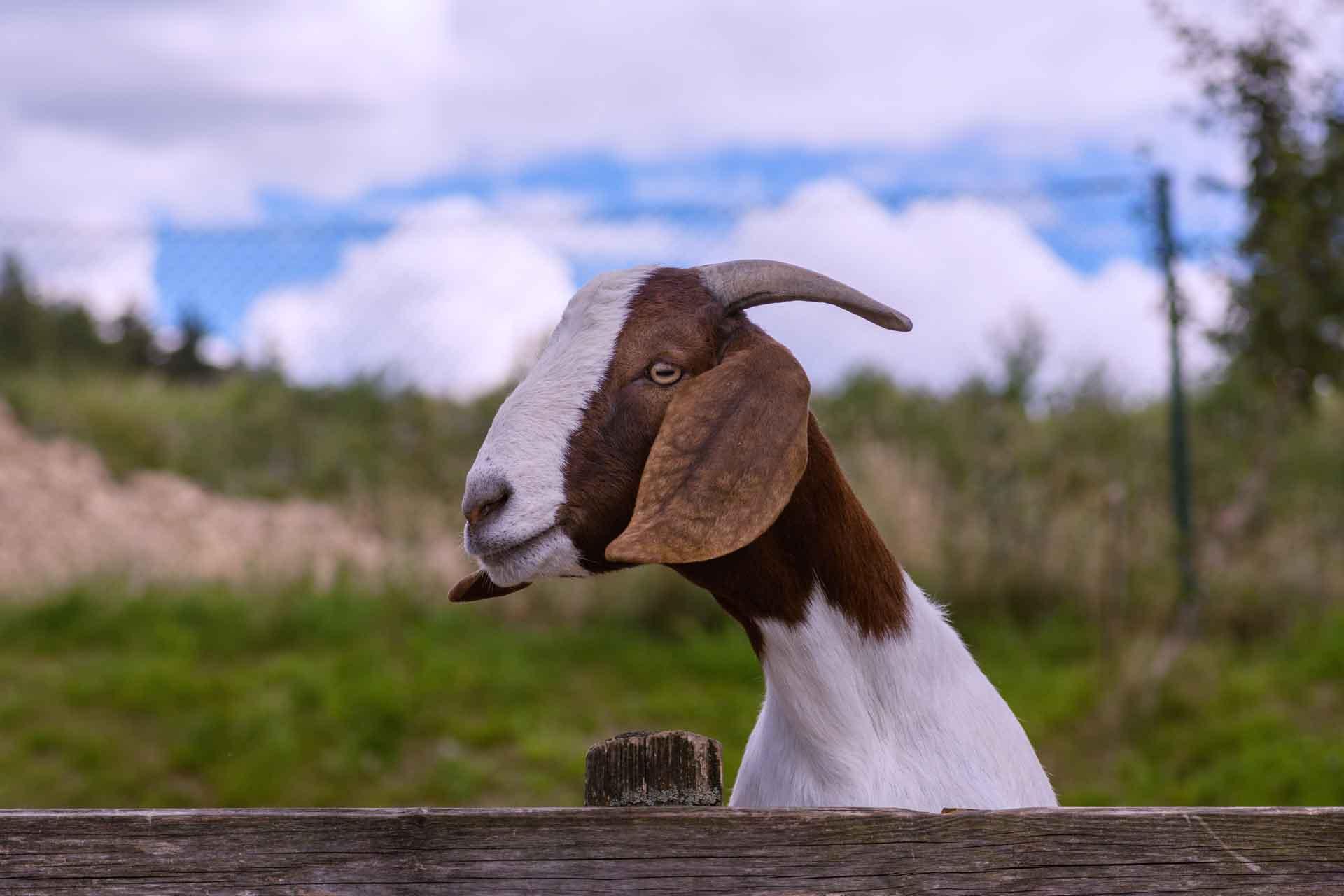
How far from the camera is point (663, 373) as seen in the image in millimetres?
1855

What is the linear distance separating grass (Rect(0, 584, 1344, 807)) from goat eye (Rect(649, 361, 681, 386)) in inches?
148

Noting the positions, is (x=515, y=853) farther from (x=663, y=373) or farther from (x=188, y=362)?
(x=188, y=362)

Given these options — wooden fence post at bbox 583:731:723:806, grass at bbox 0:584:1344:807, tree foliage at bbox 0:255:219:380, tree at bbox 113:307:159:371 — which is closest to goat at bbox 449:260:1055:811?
wooden fence post at bbox 583:731:723:806

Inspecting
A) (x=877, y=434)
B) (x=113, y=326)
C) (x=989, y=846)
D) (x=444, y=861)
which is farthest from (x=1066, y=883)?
(x=113, y=326)

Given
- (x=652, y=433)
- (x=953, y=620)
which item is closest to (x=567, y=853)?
(x=652, y=433)

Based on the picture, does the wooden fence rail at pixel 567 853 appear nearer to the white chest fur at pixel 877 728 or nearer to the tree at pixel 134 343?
the white chest fur at pixel 877 728

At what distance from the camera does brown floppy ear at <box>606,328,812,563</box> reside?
64.9 inches

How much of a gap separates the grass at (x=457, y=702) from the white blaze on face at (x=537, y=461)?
147 inches

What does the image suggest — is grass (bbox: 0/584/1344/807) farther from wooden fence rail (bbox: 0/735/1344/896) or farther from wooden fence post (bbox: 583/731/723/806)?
wooden fence rail (bbox: 0/735/1344/896)

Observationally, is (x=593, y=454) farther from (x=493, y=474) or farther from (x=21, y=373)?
(x=21, y=373)

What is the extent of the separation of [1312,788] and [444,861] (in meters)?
4.77

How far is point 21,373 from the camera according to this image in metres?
10.9

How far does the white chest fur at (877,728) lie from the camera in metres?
1.99

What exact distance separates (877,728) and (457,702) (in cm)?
435
